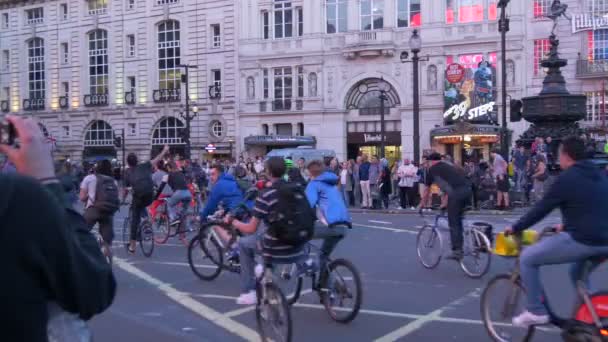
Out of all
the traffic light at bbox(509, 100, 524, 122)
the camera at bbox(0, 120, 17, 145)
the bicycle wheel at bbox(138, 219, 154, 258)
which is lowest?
the bicycle wheel at bbox(138, 219, 154, 258)

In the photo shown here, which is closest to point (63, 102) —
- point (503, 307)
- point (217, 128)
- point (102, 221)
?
point (217, 128)

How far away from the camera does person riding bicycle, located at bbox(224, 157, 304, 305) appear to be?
6.81 metres

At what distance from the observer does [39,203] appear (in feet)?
6.98

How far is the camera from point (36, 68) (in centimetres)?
5888

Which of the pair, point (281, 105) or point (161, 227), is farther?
point (281, 105)

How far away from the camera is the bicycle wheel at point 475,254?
405 inches

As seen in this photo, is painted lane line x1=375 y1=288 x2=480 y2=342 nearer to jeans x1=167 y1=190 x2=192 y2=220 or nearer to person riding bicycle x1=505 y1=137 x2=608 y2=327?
person riding bicycle x1=505 y1=137 x2=608 y2=327

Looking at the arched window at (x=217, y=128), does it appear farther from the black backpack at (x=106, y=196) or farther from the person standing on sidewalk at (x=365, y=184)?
the black backpack at (x=106, y=196)

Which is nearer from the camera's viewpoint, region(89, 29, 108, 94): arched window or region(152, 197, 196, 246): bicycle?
region(152, 197, 196, 246): bicycle

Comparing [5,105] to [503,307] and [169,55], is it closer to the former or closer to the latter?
[169,55]

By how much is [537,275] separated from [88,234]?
14.1 ft

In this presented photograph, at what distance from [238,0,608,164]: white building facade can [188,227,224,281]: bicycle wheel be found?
28173 millimetres

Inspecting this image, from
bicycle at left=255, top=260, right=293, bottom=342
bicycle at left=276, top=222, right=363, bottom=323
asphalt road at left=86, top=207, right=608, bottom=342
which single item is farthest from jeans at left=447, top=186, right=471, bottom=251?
bicycle at left=255, top=260, right=293, bottom=342

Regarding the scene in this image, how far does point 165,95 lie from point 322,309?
148 feet
